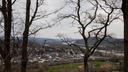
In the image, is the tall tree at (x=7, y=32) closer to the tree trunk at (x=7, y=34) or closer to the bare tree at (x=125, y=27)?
the tree trunk at (x=7, y=34)

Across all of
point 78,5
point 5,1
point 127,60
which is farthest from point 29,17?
point 78,5

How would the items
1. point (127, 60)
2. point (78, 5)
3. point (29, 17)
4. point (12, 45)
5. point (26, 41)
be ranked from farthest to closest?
point (78, 5), point (29, 17), point (26, 41), point (12, 45), point (127, 60)

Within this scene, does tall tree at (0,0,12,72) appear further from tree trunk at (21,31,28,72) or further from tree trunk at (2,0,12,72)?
tree trunk at (21,31,28,72)

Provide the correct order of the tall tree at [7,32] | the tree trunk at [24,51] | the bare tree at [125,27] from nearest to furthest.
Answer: the bare tree at [125,27] → the tall tree at [7,32] → the tree trunk at [24,51]

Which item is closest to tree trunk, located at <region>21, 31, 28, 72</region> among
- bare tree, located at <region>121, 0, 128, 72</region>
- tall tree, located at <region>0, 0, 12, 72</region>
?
tall tree, located at <region>0, 0, 12, 72</region>

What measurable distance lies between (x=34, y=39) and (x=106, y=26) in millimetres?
10008

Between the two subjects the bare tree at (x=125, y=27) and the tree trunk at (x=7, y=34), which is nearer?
the bare tree at (x=125, y=27)

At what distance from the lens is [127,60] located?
23.5 feet

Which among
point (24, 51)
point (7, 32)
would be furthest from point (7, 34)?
point (24, 51)

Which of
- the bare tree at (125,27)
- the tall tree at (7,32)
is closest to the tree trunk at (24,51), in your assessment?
the tall tree at (7,32)

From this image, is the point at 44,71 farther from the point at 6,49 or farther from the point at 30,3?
the point at 6,49

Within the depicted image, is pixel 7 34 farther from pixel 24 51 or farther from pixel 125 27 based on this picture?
pixel 125 27

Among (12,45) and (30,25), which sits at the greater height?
(30,25)

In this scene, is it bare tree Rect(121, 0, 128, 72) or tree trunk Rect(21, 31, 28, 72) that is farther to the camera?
tree trunk Rect(21, 31, 28, 72)
